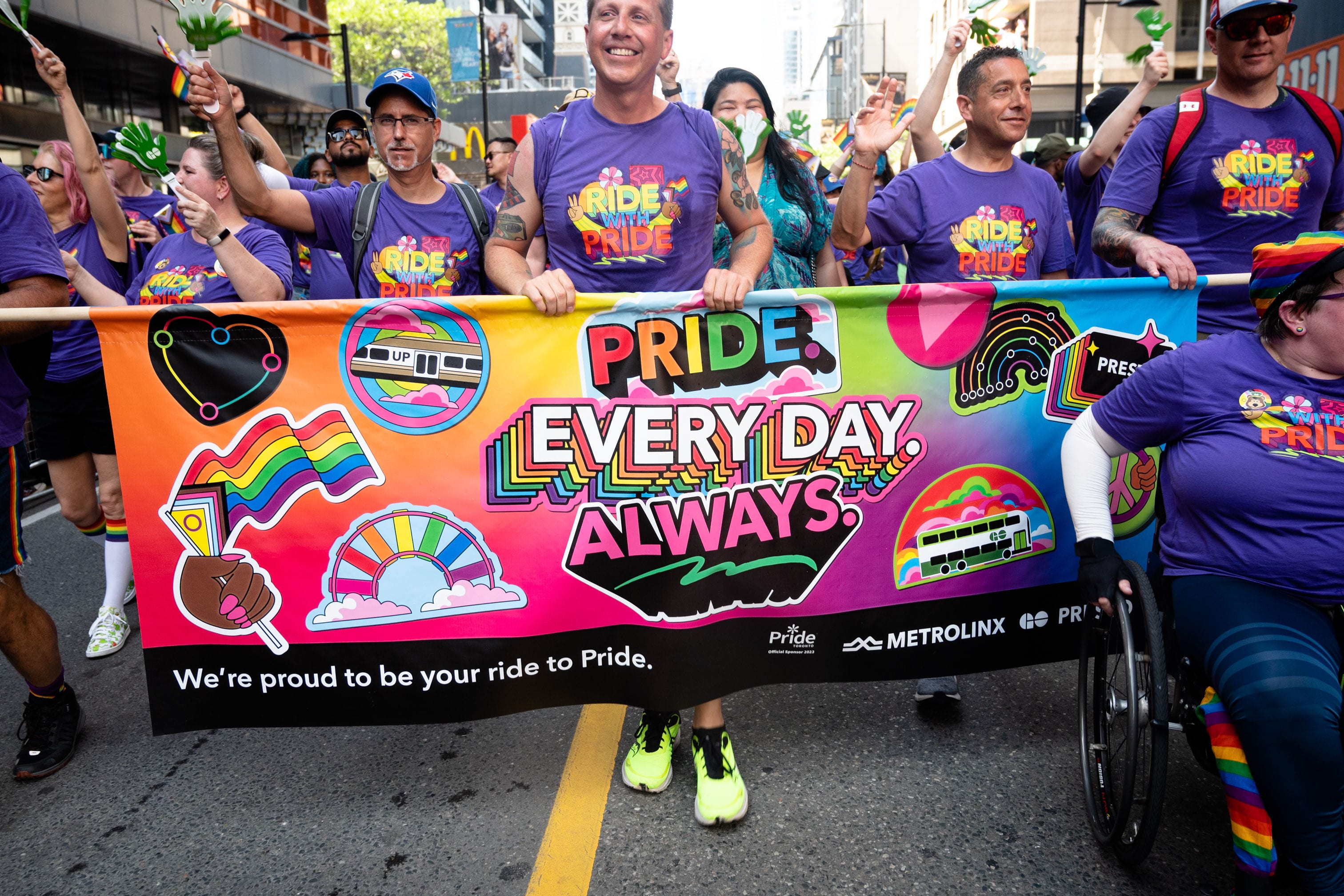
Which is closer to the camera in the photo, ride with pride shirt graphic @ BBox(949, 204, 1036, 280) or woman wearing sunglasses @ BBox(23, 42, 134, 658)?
ride with pride shirt graphic @ BBox(949, 204, 1036, 280)

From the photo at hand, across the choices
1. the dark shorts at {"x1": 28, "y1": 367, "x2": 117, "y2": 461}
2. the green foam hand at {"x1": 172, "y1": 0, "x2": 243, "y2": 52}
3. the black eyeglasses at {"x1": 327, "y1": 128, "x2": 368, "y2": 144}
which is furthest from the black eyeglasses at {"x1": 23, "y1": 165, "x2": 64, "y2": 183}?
the black eyeglasses at {"x1": 327, "y1": 128, "x2": 368, "y2": 144}

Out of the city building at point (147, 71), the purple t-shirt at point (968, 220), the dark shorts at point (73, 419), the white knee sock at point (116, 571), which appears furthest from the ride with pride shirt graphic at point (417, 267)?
the city building at point (147, 71)

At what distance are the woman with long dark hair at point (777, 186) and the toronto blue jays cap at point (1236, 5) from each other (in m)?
1.61

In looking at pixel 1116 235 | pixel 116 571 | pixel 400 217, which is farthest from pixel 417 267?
Result: pixel 1116 235

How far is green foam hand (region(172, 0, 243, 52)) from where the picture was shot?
10.9 ft

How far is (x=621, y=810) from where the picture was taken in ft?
9.27

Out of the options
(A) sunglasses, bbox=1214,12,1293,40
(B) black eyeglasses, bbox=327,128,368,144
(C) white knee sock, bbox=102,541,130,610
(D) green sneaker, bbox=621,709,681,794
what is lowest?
(D) green sneaker, bbox=621,709,681,794

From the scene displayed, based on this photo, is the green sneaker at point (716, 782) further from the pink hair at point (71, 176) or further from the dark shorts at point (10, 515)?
the pink hair at point (71, 176)

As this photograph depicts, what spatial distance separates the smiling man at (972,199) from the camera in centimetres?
348

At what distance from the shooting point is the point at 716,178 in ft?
9.84

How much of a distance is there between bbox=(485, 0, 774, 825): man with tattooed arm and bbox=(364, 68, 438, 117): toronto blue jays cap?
0.95 metres

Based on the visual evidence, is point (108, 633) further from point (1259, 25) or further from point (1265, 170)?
point (1259, 25)

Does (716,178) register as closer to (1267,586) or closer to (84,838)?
(1267,586)

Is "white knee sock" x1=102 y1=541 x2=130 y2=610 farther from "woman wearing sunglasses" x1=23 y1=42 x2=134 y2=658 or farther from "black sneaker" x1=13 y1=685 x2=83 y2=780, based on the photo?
"black sneaker" x1=13 y1=685 x2=83 y2=780
